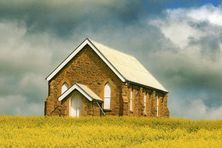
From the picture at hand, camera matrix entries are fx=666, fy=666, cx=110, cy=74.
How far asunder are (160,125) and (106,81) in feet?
66.1

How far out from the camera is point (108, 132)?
45.0 m

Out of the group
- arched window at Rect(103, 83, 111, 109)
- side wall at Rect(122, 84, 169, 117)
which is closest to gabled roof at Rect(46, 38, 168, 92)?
side wall at Rect(122, 84, 169, 117)

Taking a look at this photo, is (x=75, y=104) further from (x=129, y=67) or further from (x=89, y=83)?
(x=129, y=67)

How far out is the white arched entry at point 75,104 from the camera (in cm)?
7050

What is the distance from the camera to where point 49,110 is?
239ft

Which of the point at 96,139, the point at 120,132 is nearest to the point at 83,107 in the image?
the point at 120,132

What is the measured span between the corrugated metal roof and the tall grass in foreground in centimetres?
1803

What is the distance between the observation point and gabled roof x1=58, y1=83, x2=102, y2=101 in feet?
227

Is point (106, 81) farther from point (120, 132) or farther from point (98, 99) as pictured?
point (120, 132)

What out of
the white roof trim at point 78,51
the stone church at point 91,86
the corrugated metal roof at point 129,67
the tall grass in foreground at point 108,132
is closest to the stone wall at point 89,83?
the stone church at point 91,86

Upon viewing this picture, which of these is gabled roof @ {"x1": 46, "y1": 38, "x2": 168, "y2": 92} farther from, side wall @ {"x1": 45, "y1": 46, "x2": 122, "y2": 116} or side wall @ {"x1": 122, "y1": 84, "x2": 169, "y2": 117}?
side wall @ {"x1": 122, "y1": 84, "x2": 169, "y2": 117}

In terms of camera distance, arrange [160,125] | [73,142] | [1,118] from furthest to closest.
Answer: [1,118] → [160,125] → [73,142]

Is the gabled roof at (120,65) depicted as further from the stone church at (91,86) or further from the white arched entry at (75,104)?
the white arched entry at (75,104)

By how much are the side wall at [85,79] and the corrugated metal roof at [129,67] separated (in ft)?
3.88
